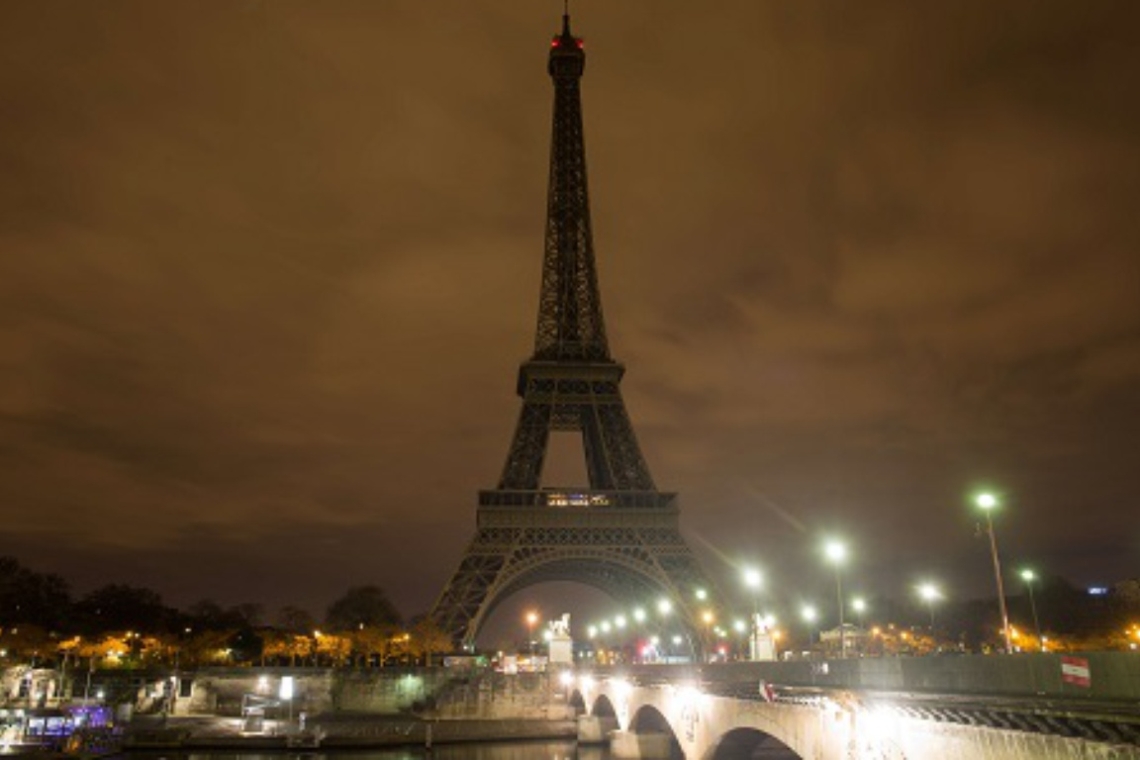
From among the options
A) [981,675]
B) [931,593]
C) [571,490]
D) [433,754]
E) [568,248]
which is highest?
[568,248]

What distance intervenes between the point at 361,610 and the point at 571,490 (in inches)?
3278

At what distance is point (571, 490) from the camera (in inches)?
3302

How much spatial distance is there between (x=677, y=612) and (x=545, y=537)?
14.6m

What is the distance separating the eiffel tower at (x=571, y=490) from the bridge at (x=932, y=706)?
46990 mm

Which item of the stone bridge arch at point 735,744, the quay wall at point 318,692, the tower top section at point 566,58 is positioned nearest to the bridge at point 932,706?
the stone bridge arch at point 735,744

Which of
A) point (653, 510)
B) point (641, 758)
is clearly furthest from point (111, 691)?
point (641, 758)

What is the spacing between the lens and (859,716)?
60.8 feet

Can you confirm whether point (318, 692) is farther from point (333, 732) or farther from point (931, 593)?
point (931, 593)

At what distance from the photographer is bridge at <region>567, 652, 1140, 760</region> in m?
12.7

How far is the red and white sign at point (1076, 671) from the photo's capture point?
45.4 ft

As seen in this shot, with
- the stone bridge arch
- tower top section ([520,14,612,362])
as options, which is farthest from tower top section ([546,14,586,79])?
the stone bridge arch

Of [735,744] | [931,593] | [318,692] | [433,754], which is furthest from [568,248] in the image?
[735,744]

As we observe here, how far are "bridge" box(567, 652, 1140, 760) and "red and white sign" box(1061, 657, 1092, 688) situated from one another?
18 mm

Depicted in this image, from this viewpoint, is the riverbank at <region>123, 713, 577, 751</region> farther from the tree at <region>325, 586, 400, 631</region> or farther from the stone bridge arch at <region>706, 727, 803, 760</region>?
the tree at <region>325, 586, 400, 631</region>
